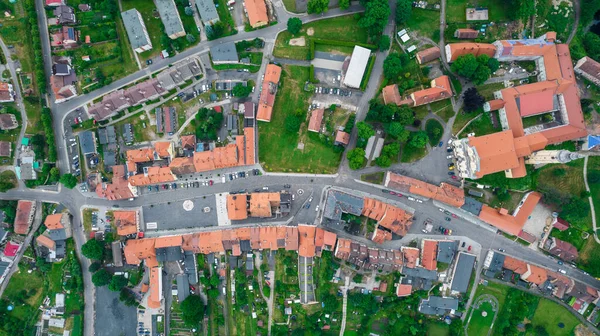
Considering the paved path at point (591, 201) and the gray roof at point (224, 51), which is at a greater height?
the gray roof at point (224, 51)

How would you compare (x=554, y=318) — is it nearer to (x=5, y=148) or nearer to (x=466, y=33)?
(x=466, y=33)

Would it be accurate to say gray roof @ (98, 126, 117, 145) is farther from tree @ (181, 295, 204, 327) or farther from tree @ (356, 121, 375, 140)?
tree @ (356, 121, 375, 140)

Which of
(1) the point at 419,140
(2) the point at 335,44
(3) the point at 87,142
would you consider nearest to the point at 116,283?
(3) the point at 87,142

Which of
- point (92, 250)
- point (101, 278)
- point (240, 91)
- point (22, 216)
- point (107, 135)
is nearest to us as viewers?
point (240, 91)

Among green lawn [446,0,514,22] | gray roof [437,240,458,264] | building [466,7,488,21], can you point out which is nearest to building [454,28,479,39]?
building [466,7,488,21]

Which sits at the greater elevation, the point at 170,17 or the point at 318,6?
the point at 318,6

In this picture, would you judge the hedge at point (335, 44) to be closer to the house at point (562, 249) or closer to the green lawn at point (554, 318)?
the house at point (562, 249)

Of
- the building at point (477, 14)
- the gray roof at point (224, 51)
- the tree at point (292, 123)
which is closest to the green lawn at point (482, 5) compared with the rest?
the building at point (477, 14)

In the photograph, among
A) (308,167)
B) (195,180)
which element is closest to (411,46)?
(308,167)
